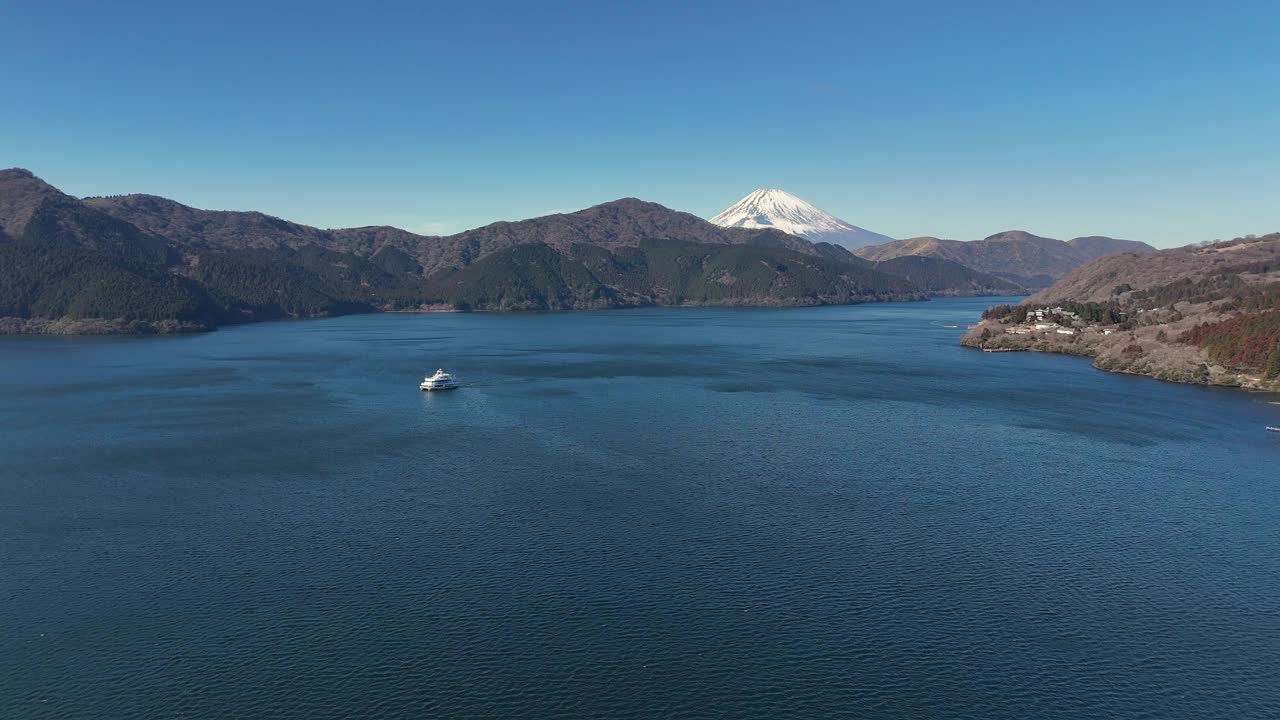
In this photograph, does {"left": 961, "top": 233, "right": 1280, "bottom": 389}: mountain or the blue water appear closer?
the blue water

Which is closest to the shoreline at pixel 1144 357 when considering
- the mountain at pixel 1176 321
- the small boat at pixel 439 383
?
the mountain at pixel 1176 321

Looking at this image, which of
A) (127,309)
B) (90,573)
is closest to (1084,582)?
(90,573)

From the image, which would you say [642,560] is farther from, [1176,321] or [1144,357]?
[1176,321]

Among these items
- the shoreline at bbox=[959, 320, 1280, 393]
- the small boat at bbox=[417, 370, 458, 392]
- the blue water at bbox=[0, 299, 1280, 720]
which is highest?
the shoreline at bbox=[959, 320, 1280, 393]

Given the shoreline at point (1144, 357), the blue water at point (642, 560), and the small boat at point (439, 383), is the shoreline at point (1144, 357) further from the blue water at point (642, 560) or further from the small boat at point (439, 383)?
the small boat at point (439, 383)

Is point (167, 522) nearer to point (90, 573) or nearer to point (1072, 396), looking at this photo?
point (90, 573)

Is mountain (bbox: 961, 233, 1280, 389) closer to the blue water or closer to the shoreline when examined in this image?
the shoreline

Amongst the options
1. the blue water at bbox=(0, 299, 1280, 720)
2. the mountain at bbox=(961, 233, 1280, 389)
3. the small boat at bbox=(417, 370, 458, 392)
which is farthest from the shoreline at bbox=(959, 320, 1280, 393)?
the small boat at bbox=(417, 370, 458, 392)

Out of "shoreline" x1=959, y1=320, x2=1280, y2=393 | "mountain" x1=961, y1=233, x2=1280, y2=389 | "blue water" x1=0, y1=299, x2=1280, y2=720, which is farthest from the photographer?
"mountain" x1=961, y1=233, x2=1280, y2=389
